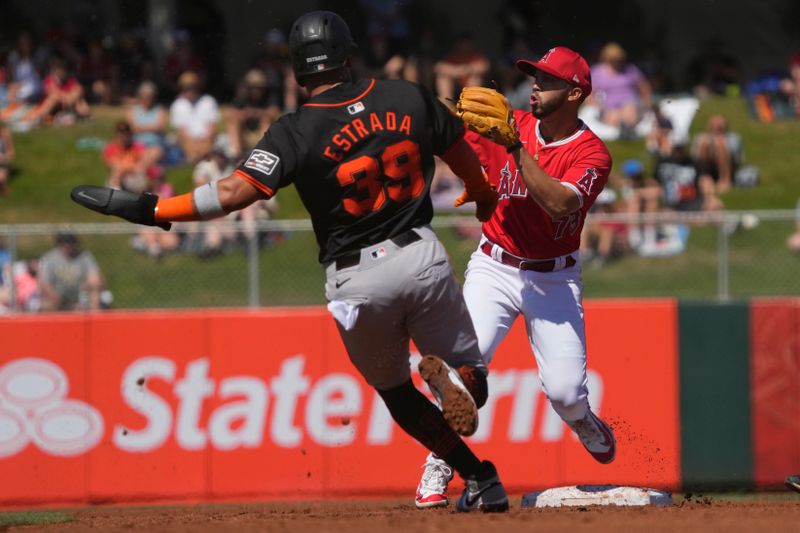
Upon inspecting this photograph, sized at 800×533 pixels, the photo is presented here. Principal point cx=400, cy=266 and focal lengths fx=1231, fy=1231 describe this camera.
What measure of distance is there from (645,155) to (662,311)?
16.9ft

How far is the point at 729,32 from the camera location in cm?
1972

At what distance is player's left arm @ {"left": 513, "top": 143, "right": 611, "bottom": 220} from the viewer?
21.4 ft

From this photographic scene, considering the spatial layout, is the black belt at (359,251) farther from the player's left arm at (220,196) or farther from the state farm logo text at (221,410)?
the state farm logo text at (221,410)

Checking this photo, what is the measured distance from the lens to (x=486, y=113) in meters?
6.32

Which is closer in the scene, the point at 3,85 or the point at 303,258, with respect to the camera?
the point at 303,258

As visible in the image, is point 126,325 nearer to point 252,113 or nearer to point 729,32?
point 252,113

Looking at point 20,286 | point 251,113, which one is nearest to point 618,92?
point 251,113

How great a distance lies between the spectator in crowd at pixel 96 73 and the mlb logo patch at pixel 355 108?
36.3 feet

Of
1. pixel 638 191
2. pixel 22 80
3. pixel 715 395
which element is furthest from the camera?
pixel 22 80

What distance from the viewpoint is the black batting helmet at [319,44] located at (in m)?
6.12

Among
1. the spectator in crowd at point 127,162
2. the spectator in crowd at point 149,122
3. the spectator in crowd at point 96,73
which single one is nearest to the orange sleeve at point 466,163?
the spectator in crowd at point 127,162

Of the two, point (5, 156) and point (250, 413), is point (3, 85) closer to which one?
point (5, 156)

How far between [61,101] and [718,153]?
8759mm

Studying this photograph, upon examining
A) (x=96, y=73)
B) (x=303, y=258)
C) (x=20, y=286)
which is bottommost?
(x=20, y=286)
